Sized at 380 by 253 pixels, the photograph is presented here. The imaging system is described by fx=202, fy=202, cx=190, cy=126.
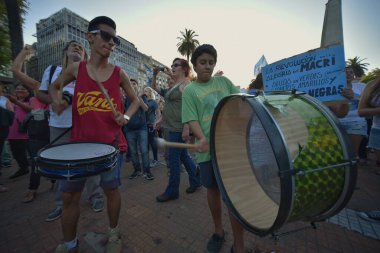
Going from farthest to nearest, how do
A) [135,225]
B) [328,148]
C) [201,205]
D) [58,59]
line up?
[58,59] → [201,205] → [135,225] → [328,148]

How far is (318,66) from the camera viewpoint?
2.86m

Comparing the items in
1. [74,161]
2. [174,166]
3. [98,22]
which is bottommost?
[174,166]

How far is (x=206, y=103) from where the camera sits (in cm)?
205

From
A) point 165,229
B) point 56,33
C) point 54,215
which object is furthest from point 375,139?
point 56,33

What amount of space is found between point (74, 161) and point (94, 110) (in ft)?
1.94

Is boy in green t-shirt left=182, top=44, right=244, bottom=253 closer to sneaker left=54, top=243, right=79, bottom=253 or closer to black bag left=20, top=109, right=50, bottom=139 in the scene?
sneaker left=54, top=243, right=79, bottom=253

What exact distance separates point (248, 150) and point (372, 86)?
2303mm

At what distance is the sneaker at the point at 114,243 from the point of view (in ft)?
7.10

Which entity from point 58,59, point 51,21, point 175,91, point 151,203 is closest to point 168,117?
point 175,91

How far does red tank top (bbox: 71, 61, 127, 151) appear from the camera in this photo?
2.01 meters

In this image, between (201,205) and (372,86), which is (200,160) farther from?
(372,86)

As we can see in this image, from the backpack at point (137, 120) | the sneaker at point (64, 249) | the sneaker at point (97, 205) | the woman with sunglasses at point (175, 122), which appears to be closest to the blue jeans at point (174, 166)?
the woman with sunglasses at point (175, 122)

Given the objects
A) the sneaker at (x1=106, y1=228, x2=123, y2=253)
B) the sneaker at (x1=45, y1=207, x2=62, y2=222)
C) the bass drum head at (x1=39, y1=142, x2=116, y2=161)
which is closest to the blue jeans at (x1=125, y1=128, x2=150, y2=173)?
the sneaker at (x1=45, y1=207, x2=62, y2=222)

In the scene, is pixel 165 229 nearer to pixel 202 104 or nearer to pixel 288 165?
pixel 202 104
